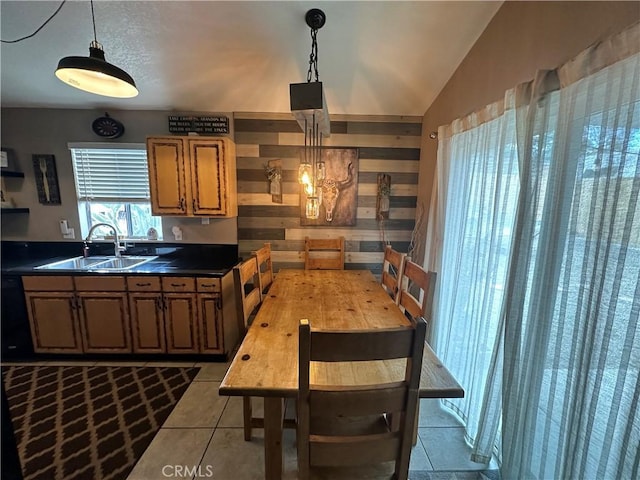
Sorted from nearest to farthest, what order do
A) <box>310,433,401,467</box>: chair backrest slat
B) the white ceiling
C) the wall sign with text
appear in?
<box>310,433,401,467</box>: chair backrest slat
the white ceiling
the wall sign with text

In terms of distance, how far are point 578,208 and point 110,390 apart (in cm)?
310

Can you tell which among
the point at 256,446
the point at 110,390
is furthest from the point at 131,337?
the point at 256,446

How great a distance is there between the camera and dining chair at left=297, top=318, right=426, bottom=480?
0.86 m

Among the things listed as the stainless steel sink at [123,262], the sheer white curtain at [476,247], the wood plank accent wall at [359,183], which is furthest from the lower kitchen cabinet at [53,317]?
the sheer white curtain at [476,247]

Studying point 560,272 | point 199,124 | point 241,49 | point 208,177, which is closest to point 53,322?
point 208,177

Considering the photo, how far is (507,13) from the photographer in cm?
153

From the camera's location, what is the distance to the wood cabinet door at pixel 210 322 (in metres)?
2.42

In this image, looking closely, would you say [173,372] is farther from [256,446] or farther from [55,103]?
[55,103]

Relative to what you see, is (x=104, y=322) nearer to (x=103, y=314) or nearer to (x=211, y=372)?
(x=103, y=314)

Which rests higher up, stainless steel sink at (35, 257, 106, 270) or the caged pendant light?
the caged pendant light

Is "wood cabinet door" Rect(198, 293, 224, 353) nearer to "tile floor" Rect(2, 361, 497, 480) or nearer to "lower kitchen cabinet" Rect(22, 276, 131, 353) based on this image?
"tile floor" Rect(2, 361, 497, 480)

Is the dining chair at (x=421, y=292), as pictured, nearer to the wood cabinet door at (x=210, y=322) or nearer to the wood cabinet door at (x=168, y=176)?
the wood cabinet door at (x=210, y=322)

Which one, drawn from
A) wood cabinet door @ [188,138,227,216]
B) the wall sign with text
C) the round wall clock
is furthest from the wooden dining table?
the round wall clock

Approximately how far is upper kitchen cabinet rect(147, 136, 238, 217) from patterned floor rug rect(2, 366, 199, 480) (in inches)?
57.5
